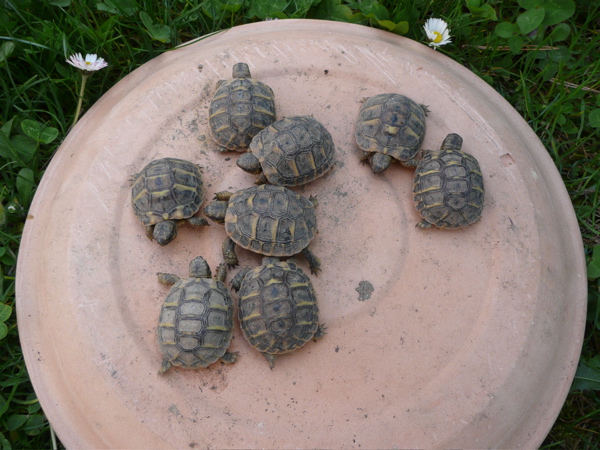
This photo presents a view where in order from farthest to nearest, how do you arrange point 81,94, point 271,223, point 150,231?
1. point 81,94
2. point 150,231
3. point 271,223

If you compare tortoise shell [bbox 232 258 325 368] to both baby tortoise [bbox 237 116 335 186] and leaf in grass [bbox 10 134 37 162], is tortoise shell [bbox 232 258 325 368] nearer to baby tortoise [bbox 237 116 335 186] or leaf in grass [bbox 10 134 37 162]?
baby tortoise [bbox 237 116 335 186]

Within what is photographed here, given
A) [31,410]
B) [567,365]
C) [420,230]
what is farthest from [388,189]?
[31,410]

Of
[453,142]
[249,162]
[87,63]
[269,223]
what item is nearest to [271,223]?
[269,223]

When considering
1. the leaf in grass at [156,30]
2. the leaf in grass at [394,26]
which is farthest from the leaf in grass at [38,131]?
the leaf in grass at [394,26]

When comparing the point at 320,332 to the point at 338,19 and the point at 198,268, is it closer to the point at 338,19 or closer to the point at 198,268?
the point at 198,268

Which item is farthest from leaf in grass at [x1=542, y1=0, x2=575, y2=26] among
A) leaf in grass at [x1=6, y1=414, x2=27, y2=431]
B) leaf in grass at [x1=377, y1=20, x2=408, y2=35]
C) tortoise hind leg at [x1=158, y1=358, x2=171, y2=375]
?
leaf in grass at [x1=6, y1=414, x2=27, y2=431]
